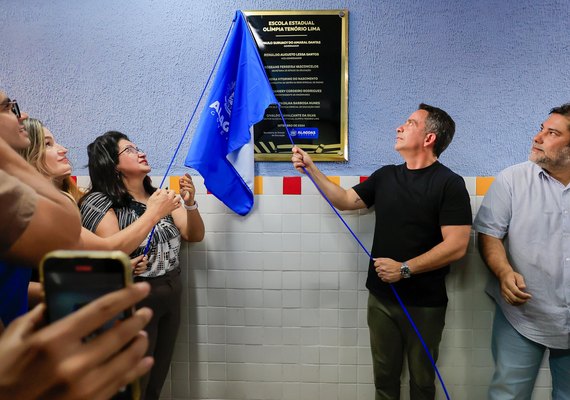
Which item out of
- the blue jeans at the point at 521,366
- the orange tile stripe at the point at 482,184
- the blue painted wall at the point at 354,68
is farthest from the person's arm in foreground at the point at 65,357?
the orange tile stripe at the point at 482,184

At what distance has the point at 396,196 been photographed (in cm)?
195

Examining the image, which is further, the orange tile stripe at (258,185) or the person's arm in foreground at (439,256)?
the orange tile stripe at (258,185)

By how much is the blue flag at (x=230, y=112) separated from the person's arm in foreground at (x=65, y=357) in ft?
5.19

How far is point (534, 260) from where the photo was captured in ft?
5.99

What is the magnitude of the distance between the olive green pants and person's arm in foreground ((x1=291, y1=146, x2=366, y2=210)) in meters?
0.49

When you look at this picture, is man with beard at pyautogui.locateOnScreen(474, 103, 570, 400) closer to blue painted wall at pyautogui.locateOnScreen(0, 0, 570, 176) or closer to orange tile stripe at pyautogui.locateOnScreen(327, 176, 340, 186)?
blue painted wall at pyautogui.locateOnScreen(0, 0, 570, 176)

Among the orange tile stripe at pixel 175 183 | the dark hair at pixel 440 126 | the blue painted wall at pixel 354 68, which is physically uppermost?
the blue painted wall at pixel 354 68

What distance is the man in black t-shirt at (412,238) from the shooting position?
1.87m

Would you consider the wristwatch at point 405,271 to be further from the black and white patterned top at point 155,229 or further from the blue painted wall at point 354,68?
the black and white patterned top at point 155,229

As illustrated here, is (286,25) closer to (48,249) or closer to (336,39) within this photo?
(336,39)

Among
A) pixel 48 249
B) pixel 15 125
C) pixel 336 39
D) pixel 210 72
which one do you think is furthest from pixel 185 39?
pixel 48 249

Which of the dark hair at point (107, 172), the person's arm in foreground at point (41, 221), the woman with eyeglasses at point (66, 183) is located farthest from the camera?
the dark hair at point (107, 172)

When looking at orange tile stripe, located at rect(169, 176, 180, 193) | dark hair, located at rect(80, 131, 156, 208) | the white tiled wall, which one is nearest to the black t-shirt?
the white tiled wall

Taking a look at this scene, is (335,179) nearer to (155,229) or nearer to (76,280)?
(155,229)
